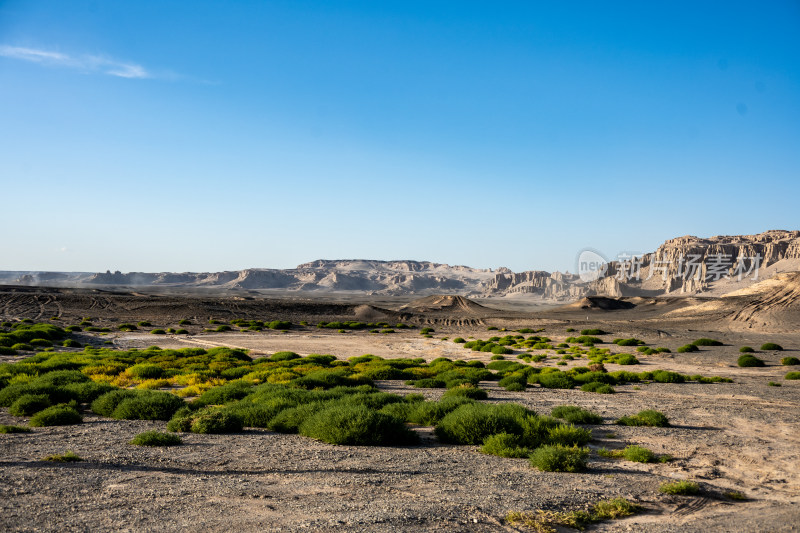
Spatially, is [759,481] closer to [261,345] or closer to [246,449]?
[246,449]

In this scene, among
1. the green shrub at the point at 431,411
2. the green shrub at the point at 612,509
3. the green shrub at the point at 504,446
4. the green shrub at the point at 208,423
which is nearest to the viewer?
the green shrub at the point at 612,509

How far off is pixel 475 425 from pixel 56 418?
11.2m

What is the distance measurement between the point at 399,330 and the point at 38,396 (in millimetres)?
57339

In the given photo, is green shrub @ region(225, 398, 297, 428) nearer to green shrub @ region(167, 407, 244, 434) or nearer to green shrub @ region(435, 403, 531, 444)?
green shrub @ region(167, 407, 244, 434)

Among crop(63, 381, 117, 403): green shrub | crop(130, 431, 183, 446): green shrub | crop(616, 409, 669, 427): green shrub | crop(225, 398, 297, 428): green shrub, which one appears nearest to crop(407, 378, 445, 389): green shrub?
crop(225, 398, 297, 428): green shrub

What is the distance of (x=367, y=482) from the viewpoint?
31.1 feet

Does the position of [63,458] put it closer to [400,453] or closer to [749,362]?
[400,453]

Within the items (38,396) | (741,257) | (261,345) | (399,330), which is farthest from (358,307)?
(741,257)

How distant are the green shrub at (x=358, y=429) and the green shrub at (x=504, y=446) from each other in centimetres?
187

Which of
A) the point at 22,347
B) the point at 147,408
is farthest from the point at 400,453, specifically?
the point at 22,347

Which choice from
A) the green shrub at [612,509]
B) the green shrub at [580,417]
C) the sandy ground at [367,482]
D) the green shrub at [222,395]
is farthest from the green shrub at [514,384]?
the green shrub at [612,509]

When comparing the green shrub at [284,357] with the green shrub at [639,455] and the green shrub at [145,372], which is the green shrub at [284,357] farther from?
the green shrub at [639,455]

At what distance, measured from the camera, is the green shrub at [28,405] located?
50.1 feet

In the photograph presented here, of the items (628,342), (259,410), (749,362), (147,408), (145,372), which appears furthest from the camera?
(628,342)
